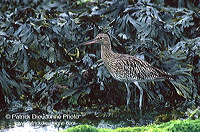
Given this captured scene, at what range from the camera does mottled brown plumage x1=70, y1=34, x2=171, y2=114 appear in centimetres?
666

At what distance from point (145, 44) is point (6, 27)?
9.32ft

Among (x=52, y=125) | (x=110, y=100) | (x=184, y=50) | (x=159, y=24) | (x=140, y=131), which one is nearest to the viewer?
(x=140, y=131)

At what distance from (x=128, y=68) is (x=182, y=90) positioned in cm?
108

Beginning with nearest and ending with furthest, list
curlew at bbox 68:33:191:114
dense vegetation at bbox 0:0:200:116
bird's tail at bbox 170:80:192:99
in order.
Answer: curlew at bbox 68:33:191:114 → bird's tail at bbox 170:80:192:99 → dense vegetation at bbox 0:0:200:116

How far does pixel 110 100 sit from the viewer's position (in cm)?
709

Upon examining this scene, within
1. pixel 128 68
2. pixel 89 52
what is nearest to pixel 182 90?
pixel 128 68

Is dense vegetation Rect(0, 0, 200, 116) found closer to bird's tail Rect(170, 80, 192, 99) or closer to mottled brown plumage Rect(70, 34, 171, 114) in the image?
bird's tail Rect(170, 80, 192, 99)

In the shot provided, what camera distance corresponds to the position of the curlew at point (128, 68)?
6.66m

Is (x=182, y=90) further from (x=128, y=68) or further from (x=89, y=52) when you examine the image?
(x=89, y=52)

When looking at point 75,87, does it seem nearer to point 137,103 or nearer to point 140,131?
point 137,103

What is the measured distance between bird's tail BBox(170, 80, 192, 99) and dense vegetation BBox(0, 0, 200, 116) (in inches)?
1.0

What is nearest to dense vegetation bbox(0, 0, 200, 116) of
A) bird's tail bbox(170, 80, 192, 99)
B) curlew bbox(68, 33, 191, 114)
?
bird's tail bbox(170, 80, 192, 99)

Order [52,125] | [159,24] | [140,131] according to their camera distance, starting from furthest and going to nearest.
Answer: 1. [159,24]
2. [52,125]
3. [140,131]

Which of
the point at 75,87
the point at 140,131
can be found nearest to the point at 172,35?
the point at 75,87
